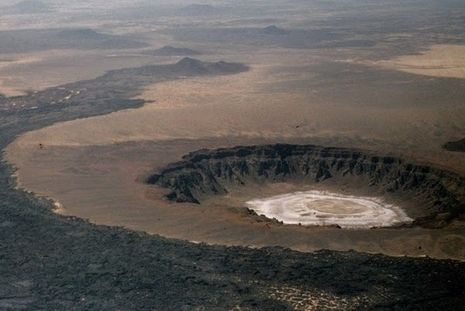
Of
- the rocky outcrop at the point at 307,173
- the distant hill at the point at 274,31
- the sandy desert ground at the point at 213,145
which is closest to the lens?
the sandy desert ground at the point at 213,145

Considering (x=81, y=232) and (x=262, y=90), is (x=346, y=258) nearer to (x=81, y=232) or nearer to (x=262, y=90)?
(x=81, y=232)

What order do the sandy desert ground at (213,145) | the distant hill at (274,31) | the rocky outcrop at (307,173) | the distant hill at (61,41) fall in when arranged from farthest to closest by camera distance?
the distant hill at (274,31) → the distant hill at (61,41) → the rocky outcrop at (307,173) → the sandy desert ground at (213,145)

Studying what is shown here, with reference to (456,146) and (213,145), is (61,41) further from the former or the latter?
(456,146)

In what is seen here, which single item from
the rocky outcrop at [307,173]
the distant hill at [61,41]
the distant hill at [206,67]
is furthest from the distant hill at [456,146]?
the distant hill at [61,41]

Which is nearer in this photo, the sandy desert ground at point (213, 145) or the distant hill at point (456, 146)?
the sandy desert ground at point (213, 145)

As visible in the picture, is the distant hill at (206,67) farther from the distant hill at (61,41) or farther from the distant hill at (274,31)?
the distant hill at (274,31)

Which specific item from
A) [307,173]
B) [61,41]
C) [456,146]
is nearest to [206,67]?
[307,173]

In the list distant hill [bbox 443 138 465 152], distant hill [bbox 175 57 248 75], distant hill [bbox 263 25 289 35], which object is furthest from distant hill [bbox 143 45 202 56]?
distant hill [bbox 443 138 465 152]

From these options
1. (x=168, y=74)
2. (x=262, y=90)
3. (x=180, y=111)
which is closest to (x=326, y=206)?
(x=180, y=111)

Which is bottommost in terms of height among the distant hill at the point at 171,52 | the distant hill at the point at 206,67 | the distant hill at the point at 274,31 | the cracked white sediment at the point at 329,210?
the cracked white sediment at the point at 329,210
